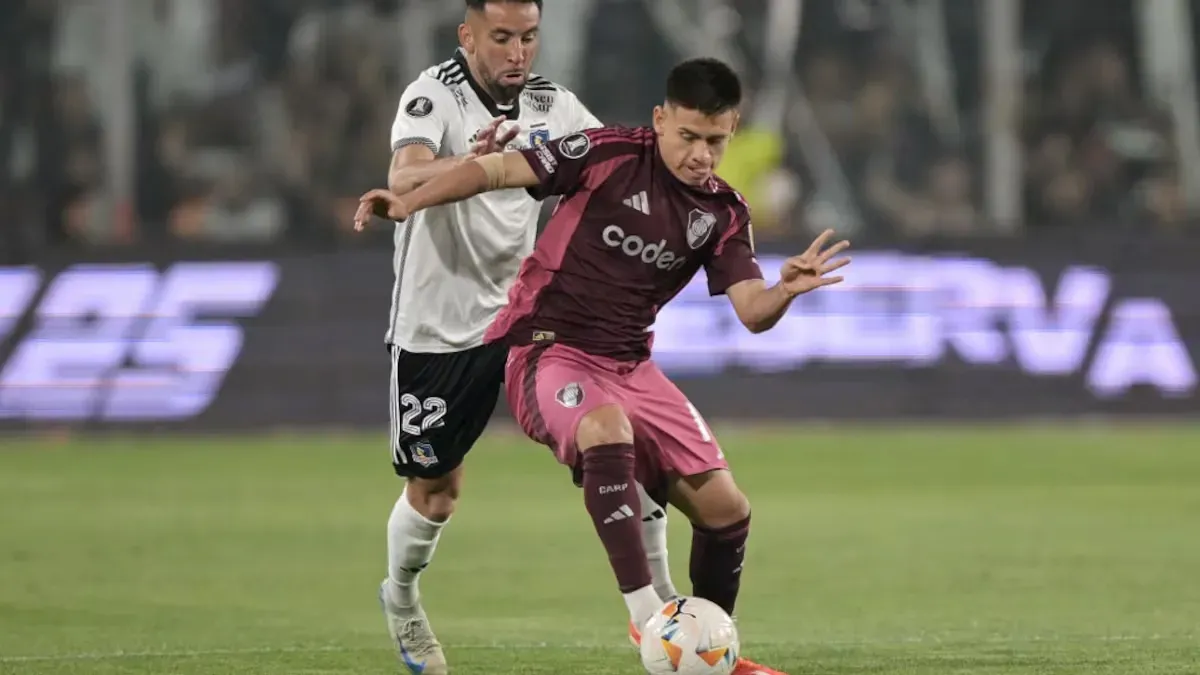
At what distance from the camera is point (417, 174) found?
6.22 m

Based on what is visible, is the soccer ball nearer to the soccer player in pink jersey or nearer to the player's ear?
the soccer player in pink jersey

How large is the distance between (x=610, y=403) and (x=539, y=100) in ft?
4.70

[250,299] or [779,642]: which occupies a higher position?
[779,642]

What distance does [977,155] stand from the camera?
53.3ft

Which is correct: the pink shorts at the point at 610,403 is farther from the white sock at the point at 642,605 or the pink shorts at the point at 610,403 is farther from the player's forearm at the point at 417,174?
the player's forearm at the point at 417,174

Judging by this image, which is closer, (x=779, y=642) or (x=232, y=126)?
(x=779, y=642)

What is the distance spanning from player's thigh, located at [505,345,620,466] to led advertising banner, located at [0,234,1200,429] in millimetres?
8900

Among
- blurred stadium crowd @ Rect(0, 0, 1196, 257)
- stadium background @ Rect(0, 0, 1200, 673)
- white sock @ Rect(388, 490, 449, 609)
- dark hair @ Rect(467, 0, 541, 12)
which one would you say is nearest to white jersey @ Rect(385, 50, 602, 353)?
dark hair @ Rect(467, 0, 541, 12)

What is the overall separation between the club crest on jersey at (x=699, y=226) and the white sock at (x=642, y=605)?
1.08m

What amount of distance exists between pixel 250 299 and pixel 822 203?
15.1ft

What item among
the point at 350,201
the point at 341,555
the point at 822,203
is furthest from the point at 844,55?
the point at 341,555

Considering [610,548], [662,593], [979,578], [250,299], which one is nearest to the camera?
[610,548]

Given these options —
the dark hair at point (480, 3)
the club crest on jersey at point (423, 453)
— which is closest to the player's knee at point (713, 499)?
the club crest on jersey at point (423, 453)

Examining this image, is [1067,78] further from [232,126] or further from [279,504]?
[279,504]
